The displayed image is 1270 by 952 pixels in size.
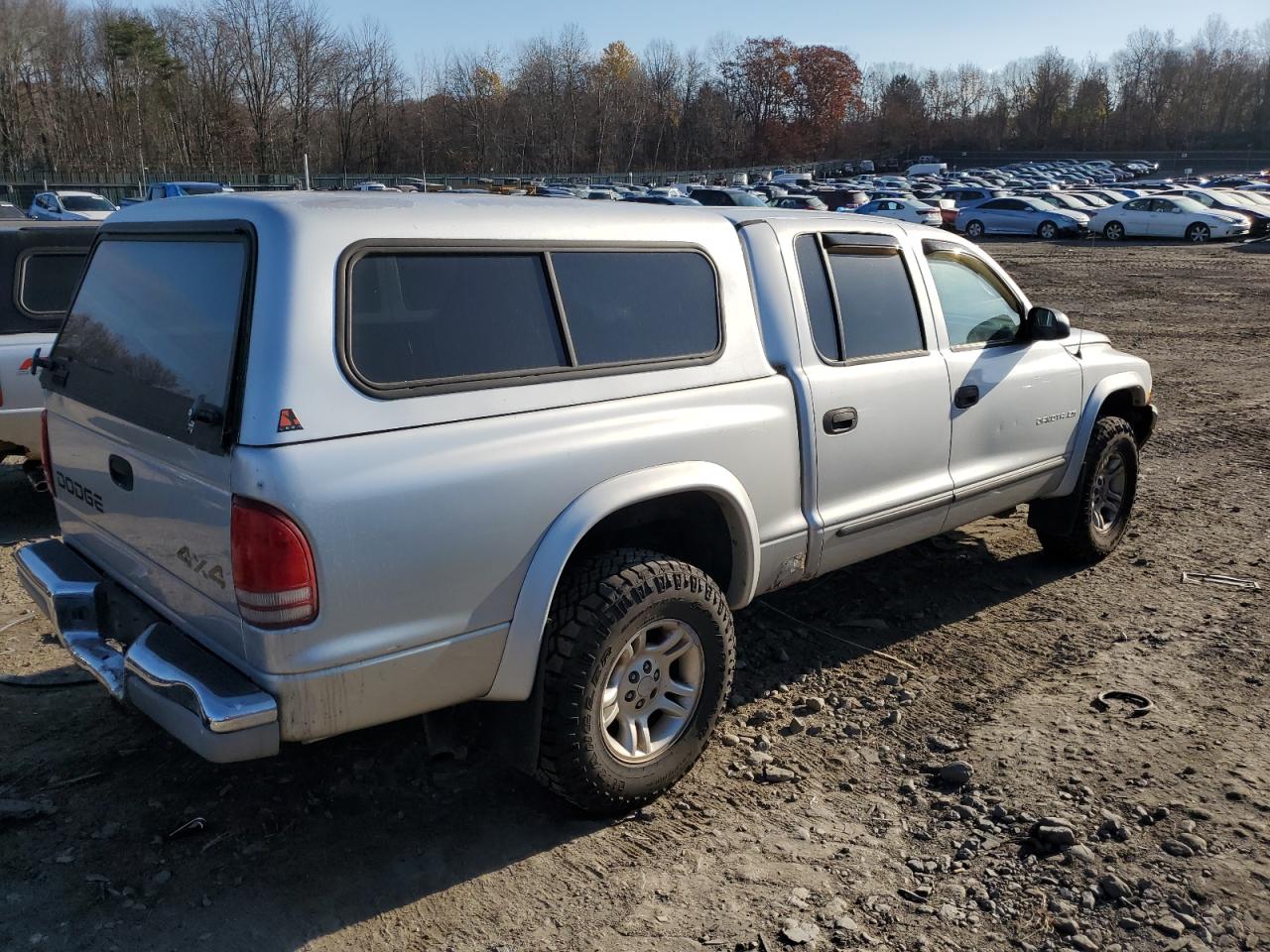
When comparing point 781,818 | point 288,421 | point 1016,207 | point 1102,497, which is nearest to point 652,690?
point 781,818

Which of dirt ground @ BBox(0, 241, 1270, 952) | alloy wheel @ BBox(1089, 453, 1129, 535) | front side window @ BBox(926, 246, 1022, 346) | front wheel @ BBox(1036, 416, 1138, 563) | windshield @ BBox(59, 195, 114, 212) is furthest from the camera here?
windshield @ BBox(59, 195, 114, 212)

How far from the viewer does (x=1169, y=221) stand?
33.1 m

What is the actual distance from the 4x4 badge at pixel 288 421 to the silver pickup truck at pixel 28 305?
167 inches

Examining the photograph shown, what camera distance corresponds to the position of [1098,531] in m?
5.99

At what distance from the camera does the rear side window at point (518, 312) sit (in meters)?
2.91

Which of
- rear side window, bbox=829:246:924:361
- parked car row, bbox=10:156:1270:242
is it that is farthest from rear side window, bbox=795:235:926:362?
parked car row, bbox=10:156:1270:242

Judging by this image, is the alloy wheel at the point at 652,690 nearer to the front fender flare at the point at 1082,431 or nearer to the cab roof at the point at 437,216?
the cab roof at the point at 437,216

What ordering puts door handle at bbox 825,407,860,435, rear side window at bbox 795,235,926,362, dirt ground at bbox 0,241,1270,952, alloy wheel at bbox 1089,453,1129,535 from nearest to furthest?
1. dirt ground at bbox 0,241,1270,952
2. door handle at bbox 825,407,860,435
3. rear side window at bbox 795,235,926,362
4. alloy wheel at bbox 1089,453,1129,535

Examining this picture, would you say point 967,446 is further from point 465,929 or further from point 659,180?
point 659,180

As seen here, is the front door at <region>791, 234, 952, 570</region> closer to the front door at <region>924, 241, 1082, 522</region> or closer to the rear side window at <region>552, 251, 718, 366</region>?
the front door at <region>924, 241, 1082, 522</region>

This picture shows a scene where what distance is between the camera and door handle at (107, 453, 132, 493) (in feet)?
10.5

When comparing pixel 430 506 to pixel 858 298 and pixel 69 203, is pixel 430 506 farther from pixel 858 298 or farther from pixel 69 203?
pixel 69 203

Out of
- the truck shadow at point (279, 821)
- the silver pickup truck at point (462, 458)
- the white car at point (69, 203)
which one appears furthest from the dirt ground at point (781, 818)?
the white car at point (69, 203)

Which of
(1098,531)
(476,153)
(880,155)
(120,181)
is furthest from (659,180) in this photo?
(1098,531)
